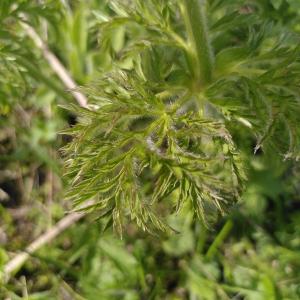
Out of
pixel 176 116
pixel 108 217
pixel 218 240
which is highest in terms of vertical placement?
pixel 176 116

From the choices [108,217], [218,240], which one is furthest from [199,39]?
[218,240]

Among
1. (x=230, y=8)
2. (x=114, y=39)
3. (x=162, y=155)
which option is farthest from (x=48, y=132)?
(x=162, y=155)

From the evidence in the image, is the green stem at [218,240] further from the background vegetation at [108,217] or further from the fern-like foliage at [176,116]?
the fern-like foliage at [176,116]

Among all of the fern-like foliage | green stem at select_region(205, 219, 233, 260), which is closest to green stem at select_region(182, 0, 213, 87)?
the fern-like foliage

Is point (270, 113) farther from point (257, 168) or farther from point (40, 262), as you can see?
point (40, 262)

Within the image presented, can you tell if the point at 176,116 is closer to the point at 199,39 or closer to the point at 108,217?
the point at 199,39

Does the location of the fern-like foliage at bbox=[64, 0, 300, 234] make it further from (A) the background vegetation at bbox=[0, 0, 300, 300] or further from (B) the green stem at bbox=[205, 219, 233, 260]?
(B) the green stem at bbox=[205, 219, 233, 260]

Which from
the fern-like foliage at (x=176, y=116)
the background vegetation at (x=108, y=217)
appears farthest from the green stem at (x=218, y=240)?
the fern-like foliage at (x=176, y=116)
